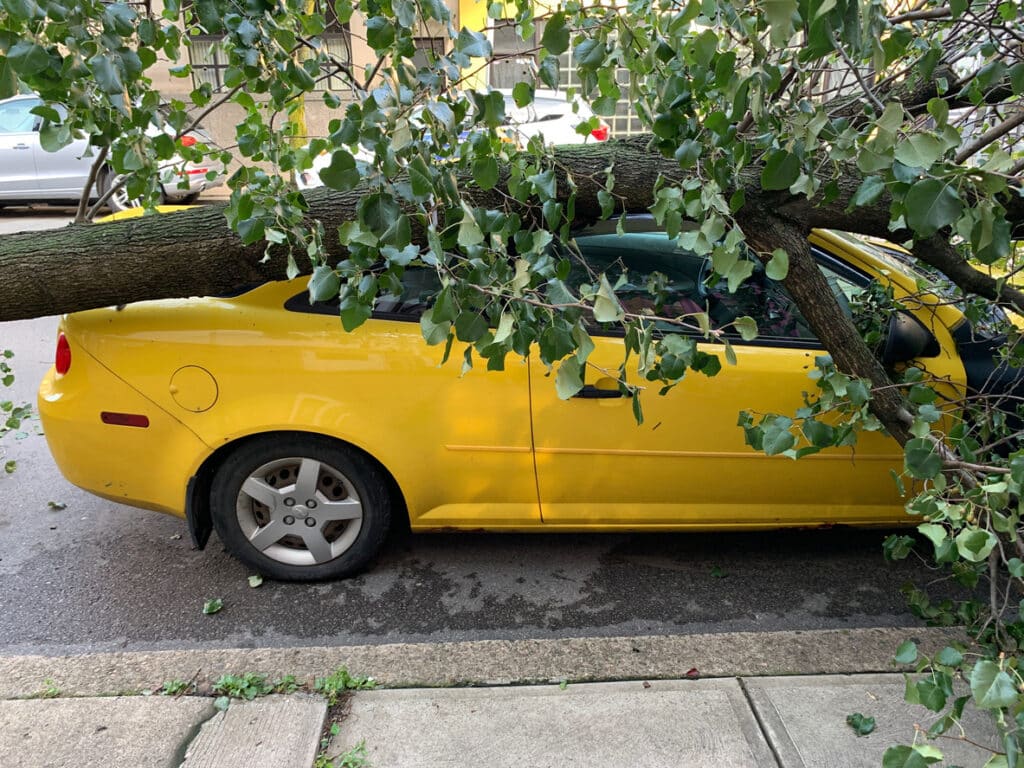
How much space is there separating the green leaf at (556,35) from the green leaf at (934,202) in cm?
78

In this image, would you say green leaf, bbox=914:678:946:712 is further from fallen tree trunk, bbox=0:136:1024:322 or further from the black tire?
the black tire

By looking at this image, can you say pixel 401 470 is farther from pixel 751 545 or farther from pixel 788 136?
pixel 788 136

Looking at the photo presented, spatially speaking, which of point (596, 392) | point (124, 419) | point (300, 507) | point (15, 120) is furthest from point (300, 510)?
point (15, 120)

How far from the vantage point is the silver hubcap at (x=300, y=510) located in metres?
3.22

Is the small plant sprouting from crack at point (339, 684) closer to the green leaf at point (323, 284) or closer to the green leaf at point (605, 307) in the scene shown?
the green leaf at point (323, 284)

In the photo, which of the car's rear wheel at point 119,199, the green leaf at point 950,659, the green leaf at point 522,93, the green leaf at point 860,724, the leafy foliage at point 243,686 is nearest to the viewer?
the green leaf at point 950,659

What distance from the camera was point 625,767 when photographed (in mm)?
2297

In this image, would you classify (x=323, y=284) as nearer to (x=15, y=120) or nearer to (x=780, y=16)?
(x=780, y=16)

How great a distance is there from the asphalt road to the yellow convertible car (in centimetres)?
26

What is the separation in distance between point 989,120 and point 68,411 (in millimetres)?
3576

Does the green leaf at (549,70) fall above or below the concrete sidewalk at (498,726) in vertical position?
above

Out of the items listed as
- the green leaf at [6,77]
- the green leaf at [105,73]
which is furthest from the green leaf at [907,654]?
the green leaf at [6,77]

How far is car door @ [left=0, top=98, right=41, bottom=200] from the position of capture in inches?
450

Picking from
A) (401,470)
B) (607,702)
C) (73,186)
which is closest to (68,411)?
(401,470)
